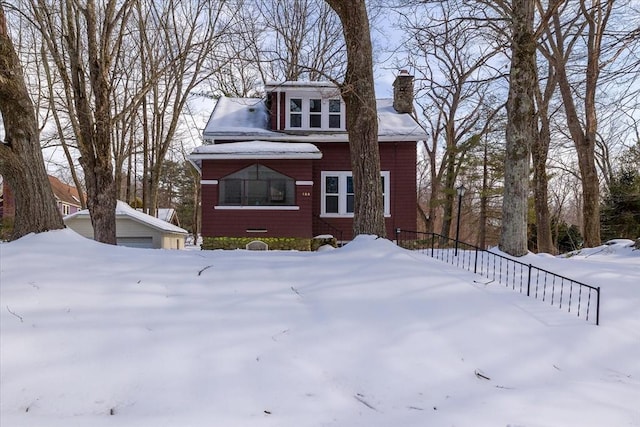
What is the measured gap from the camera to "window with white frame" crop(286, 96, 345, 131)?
607 inches

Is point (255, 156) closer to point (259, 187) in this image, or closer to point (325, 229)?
point (259, 187)

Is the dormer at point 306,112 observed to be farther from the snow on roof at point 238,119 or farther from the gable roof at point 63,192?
the gable roof at point 63,192

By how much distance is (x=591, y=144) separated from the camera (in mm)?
13383

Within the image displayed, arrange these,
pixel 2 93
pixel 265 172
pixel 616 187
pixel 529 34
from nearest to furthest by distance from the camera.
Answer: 1. pixel 2 93
2. pixel 529 34
3. pixel 265 172
4. pixel 616 187

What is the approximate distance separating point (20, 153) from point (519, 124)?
Result: 8.57 m

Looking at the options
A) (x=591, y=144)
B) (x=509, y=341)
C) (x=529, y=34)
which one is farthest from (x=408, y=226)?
(x=509, y=341)

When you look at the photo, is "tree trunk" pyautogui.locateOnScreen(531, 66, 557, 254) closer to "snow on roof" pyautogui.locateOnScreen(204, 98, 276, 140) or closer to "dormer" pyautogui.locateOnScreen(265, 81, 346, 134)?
"dormer" pyautogui.locateOnScreen(265, 81, 346, 134)

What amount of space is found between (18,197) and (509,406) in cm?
632

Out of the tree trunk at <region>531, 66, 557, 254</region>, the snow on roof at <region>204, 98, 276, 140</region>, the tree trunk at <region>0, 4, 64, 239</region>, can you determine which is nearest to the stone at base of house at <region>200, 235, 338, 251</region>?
the snow on roof at <region>204, 98, 276, 140</region>

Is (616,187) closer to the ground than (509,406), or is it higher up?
higher up

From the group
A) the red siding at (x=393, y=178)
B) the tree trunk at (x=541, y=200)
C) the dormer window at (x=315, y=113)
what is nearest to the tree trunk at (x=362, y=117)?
the red siding at (x=393, y=178)

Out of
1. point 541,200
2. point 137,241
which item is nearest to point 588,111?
point 541,200

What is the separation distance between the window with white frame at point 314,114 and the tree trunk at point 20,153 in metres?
10.1

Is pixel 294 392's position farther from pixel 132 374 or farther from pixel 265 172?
pixel 265 172
